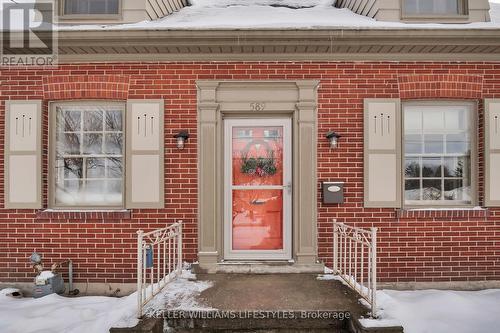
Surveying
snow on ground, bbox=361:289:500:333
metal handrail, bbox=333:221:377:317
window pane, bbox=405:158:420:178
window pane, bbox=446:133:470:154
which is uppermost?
window pane, bbox=446:133:470:154

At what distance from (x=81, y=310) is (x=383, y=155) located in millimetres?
4193

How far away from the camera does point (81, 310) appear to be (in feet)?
13.2

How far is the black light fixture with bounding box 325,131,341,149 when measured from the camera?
474 centimetres

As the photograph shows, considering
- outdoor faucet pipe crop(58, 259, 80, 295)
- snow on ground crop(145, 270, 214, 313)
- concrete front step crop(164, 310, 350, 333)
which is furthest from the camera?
outdoor faucet pipe crop(58, 259, 80, 295)

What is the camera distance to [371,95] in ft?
16.0

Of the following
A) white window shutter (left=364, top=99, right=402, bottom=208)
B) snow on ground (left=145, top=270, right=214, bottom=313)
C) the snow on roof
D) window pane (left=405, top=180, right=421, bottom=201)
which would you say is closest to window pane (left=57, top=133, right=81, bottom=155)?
the snow on roof

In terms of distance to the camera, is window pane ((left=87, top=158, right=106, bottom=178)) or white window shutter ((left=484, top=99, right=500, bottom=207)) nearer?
white window shutter ((left=484, top=99, right=500, bottom=207))

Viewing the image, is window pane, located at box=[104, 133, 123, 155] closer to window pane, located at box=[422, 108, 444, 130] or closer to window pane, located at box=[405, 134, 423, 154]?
→ window pane, located at box=[405, 134, 423, 154]

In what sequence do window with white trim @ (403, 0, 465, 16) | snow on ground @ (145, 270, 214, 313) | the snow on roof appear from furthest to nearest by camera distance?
window with white trim @ (403, 0, 465, 16), the snow on roof, snow on ground @ (145, 270, 214, 313)

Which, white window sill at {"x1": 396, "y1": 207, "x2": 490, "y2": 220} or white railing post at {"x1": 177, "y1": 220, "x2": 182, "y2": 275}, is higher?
white window sill at {"x1": 396, "y1": 207, "x2": 490, "y2": 220}

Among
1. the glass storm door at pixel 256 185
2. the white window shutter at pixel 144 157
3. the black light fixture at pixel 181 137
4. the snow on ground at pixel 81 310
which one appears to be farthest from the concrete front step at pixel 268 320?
the black light fixture at pixel 181 137

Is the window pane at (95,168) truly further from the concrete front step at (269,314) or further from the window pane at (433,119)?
the window pane at (433,119)

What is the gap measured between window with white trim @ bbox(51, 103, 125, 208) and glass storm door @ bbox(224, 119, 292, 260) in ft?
5.13

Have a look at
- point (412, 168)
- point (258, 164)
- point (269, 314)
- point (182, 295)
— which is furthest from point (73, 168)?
point (412, 168)
